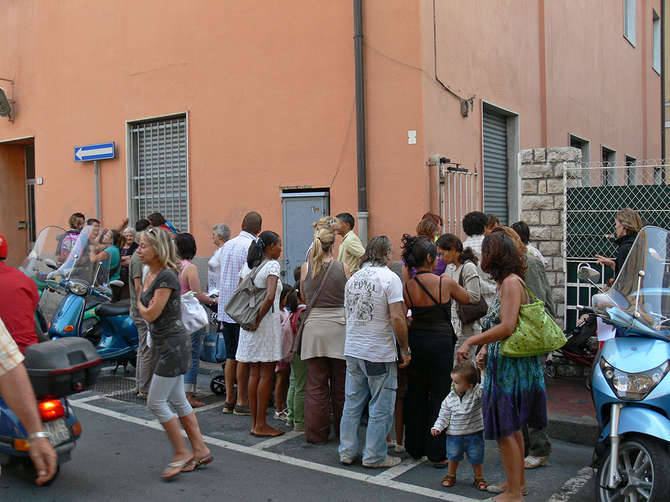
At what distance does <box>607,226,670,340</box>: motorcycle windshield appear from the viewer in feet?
13.6

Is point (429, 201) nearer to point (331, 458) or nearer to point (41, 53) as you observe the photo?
point (331, 458)

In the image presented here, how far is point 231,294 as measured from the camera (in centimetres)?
698

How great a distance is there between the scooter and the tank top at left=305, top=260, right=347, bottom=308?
2.07 meters

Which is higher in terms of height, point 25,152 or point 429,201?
point 25,152

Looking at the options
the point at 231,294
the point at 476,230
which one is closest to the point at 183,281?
the point at 231,294

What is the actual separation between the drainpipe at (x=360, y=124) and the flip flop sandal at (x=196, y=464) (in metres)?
4.77

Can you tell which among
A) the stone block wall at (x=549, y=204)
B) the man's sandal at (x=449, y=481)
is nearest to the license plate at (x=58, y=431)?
the man's sandal at (x=449, y=481)

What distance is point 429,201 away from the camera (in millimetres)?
9109

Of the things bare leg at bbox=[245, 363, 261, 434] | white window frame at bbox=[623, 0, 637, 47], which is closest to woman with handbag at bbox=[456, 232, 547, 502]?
bare leg at bbox=[245, 363, 261, 434]

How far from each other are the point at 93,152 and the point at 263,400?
8968 mm

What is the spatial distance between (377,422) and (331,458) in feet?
1.98

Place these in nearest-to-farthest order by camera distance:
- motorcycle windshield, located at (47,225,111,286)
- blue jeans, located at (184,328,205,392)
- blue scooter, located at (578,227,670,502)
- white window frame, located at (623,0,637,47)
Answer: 1. blue scooter, located at (578,227,670,502)
2. blue jeans, located at (184,328,205,392)
3. motorcycle windshield, located at (47,225,111,286)
4. white window frame, located at (623,0,637,47)

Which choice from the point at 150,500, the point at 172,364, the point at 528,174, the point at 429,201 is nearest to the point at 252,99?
the point at 429,201

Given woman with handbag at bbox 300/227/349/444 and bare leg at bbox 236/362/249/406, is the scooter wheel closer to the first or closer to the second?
woman with handbag at bbox 300/227/349/444
